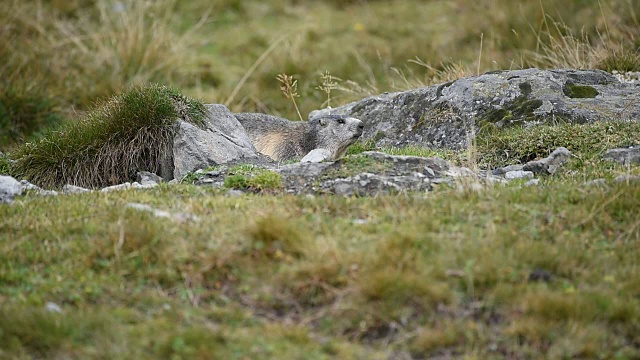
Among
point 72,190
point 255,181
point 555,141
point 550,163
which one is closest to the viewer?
point 255,181

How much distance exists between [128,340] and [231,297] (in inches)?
30.5

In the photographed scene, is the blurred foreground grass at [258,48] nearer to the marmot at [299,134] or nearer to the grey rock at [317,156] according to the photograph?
the marmot at [299,134]

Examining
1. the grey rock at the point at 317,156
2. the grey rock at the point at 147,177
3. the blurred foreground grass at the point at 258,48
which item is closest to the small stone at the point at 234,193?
the grey rock at the point at 147,177

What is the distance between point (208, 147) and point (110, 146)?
3.65 ft

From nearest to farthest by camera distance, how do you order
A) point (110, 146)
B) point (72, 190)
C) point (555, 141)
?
point (72, 190)
point (555, 141)
point (110, 146)

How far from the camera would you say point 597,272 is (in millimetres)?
5160

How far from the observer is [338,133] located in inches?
384

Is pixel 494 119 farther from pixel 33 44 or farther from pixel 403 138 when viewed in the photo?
pixel 33 44

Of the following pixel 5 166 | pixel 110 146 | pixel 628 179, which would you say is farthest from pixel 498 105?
pixel 5 166

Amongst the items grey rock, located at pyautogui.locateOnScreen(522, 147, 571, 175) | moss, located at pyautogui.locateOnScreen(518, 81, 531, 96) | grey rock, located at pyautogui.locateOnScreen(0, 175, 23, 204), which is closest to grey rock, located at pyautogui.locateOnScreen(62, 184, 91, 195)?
grey rock, located at pyautogui.locateOnScreen(0, 175, 23, 204)

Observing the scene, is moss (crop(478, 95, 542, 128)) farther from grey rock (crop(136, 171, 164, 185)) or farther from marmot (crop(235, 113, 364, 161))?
grey rock (crop(136, 171, 164, 185))

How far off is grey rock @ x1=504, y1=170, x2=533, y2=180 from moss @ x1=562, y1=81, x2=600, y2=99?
7.61 ft

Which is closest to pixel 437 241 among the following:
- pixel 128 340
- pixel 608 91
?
pixel 128 340

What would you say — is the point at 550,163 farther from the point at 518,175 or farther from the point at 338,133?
the point at 338,133
